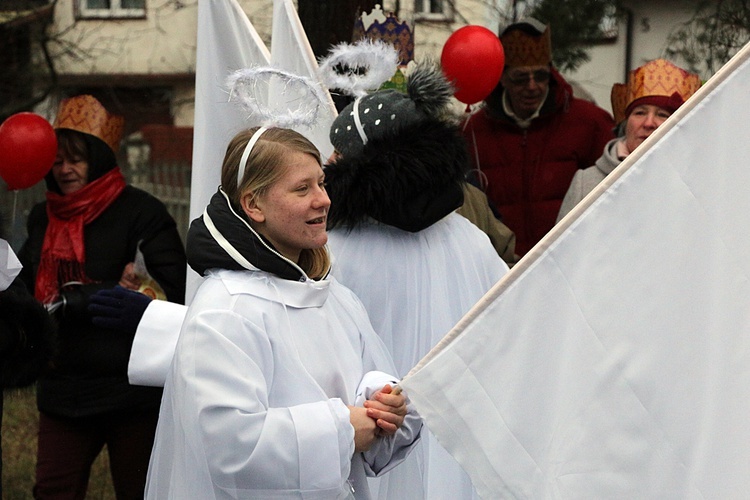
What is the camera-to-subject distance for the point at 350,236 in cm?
391

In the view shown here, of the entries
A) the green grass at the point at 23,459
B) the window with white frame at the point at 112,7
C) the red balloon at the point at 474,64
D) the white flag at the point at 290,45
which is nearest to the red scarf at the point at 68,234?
the white flag at the point at 290,45

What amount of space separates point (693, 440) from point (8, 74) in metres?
7.18

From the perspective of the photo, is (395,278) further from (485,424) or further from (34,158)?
(34,158)

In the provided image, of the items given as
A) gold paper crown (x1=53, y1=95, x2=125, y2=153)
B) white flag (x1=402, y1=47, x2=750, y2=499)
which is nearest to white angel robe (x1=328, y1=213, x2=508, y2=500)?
white flag (x1=402, y1=47, x2=750, y2=499)

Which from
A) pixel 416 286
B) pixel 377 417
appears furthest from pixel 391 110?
pixel 377 417

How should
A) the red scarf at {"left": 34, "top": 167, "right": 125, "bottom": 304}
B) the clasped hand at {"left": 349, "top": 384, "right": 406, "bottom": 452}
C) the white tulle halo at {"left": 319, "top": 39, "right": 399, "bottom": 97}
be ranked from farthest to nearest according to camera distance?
the red scarf at {"left": 34, "top": 167, "right": 125, "bottom": 304} → the white tulle halo at {"left": 319, "top": 39, "right": 399, "bottom": 97} → the clasped hand at {"left": 349, "top": 384, "right": 406, "bottom": 452}

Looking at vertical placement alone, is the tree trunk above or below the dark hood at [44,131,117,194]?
above

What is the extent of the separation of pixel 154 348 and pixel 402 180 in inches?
36.6

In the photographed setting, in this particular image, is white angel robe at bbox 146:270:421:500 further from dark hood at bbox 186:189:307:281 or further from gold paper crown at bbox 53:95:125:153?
gold paper crown at bbox 53:95:125:153

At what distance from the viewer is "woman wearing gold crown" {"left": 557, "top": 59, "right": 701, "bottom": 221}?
499 cm

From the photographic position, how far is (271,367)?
286cm

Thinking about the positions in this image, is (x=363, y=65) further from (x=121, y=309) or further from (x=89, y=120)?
(x=89, y=120)

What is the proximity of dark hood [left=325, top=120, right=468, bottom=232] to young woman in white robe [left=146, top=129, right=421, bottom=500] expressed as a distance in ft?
2.21

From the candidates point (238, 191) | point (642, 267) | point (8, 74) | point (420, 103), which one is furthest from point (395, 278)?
point (8, 74)
